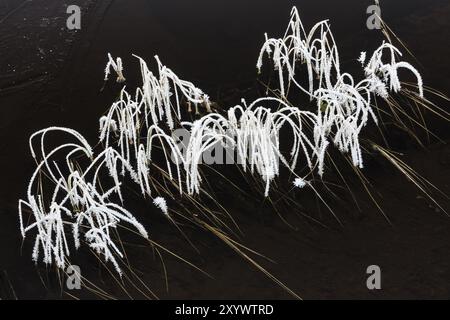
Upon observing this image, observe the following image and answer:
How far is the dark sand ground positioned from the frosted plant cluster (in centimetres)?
10

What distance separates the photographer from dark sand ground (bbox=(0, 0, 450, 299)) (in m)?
2.32

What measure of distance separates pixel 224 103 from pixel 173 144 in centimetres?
41

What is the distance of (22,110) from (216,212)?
1257 mm

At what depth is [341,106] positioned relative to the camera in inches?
110

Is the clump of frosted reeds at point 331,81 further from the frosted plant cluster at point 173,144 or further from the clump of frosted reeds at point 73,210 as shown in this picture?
the clump of frosted reeds at point 73,210

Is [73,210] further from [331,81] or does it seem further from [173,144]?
[331,81]

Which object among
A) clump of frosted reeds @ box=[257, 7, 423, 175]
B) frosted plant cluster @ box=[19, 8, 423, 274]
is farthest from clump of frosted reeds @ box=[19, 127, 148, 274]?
clump of frosted reeds @ box=[257, 7, 423, 175]

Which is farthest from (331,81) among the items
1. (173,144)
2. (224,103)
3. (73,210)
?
(73,210)

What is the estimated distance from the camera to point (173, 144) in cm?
279

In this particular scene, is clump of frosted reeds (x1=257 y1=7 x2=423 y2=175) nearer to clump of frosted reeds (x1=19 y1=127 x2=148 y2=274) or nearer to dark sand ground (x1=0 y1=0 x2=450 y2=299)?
dark sand ground (x1=0 y1=0 x2=450 y2=299)

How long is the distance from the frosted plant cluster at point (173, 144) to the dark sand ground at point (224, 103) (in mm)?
103

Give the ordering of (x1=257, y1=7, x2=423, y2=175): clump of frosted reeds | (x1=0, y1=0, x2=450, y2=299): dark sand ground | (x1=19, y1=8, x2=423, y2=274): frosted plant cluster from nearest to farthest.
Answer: (x1=0, y1=0, x2=450, y2=299): dark sand ground
(x1=19, y1=8, x2=423, y2=274): frosted plant cluster
(x1=257, y1=7, x2=423, y2=175): clump of frosted reeds

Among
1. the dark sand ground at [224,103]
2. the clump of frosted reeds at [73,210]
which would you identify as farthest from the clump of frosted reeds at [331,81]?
the clump of frosted reeds at [73,210]

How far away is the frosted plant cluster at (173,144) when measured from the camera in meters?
2.48
